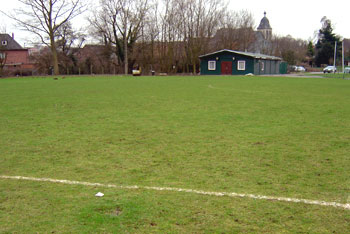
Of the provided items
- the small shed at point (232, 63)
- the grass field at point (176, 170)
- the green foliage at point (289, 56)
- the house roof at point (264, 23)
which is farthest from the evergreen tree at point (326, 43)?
the grass field at point (176, 170)

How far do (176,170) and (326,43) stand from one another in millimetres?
83477

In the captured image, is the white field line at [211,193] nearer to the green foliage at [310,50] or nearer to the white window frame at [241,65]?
the white window frame at [241,65]

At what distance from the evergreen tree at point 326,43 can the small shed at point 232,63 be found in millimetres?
31292

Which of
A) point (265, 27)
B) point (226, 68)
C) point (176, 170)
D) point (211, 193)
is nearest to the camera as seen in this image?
point (211, 193)

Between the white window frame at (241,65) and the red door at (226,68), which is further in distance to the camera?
the red door at (226,68)

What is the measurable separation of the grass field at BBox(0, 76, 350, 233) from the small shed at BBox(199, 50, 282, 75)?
138 feet

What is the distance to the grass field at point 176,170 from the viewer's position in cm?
358

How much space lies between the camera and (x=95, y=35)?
2306 inches

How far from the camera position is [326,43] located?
78.3 metres

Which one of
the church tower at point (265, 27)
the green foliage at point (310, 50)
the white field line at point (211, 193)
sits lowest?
the white field line at point (211, 193)

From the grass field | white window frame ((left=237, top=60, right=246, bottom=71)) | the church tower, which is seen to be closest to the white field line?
the grass field

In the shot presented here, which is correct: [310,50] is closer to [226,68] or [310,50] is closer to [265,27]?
[265,27]

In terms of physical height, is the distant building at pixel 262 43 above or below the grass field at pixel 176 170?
above

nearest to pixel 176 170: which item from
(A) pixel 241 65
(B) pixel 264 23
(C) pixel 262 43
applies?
(A) pixel 241 65
